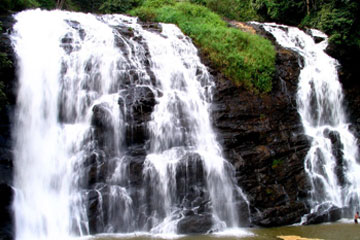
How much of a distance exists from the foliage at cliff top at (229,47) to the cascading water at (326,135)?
1.67 metres

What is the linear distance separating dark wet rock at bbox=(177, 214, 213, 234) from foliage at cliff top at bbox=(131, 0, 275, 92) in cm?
592

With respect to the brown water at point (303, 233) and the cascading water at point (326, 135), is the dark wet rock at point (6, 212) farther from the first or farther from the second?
the cascading water at point (326, 135)

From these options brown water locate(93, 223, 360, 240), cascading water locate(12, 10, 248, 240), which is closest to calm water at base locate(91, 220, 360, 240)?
brown water locate(93, 223, 360, 240)

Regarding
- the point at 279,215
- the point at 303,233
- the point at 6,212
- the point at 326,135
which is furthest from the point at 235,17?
the point at 6,212

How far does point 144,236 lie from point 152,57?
710 cm

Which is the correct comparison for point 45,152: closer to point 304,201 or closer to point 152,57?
point 152,57

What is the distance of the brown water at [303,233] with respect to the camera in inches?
338

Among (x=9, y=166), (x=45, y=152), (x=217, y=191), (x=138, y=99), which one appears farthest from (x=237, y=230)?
(x=9, y=166)

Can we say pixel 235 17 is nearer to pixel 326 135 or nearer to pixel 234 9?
pixel 234 9

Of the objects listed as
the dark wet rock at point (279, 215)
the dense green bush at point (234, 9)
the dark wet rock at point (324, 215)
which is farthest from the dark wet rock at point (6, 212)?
the dense green bush at point (234, 9)

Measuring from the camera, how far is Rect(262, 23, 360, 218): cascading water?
38.0 feet

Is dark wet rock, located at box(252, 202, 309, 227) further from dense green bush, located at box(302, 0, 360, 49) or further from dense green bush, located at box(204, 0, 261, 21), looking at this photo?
dense green bush, located at box(204, 0, 261, 21)

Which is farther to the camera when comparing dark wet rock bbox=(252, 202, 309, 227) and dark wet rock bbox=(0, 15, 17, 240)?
dark wet rock bbox=(252, 202, 309, 227)

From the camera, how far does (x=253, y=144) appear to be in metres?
11.9
